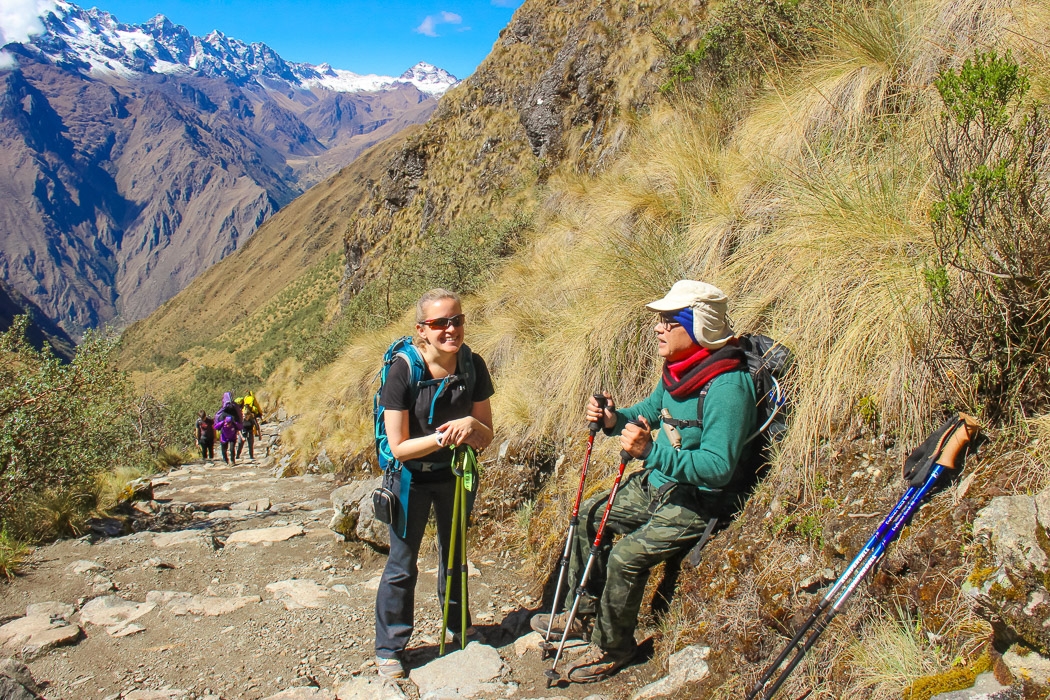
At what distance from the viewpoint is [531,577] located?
476 cm

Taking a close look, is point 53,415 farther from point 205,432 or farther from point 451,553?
point 205,432

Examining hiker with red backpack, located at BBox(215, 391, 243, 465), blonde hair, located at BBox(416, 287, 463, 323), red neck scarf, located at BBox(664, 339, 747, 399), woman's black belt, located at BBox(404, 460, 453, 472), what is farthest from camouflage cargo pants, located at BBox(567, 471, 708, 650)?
hiker with red backpack, located at BBox(215, 391, 243, 465)

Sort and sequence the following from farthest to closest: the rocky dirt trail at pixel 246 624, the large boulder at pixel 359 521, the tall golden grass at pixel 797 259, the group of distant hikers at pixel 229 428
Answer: the group of distant hikers at pixel 229 428
the large boulder at pixel 359 521
the rocky dirt trail at pixel 246 624
the tall golden grass at pixel 797 259

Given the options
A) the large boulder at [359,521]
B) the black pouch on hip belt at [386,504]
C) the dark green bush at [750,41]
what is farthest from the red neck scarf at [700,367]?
the dark green bush at [750,41]

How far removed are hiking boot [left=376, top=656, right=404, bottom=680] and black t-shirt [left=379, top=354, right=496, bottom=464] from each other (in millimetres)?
1156

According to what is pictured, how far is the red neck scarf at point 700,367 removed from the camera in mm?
2994

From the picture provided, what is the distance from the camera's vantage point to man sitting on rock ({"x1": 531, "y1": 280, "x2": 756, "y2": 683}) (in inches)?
114

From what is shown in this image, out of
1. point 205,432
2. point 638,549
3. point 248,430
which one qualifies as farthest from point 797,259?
point 205,432

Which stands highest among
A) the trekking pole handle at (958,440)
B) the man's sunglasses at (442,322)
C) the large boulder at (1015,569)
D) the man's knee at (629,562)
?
the man's sunglasses at (442,322)

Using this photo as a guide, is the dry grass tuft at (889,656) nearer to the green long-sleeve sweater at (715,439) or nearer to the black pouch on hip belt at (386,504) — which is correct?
the green long-sleeve sweater at (715,439)

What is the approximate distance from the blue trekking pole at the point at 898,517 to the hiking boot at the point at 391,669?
1.99 meters

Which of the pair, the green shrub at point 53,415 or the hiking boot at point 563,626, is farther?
the green shrub at point 53,415

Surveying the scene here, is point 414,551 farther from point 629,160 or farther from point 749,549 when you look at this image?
point 629,160

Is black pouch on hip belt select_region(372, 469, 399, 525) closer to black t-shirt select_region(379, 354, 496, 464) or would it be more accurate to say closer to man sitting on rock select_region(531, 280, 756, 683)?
Answer: black t-shirt select_region(379, 354, 496, 464)
